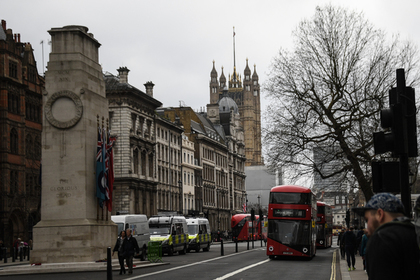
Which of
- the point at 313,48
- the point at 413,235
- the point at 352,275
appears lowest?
the point at 352,275

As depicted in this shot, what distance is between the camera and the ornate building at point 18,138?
53.5 meters

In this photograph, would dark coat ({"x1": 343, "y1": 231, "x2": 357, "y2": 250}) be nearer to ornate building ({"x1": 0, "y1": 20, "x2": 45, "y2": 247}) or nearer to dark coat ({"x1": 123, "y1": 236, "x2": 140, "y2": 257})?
dark coat ({"x1": 123, "y1": 236, "x2": 140, "y2": 257})

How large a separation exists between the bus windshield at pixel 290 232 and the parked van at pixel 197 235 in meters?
16.8

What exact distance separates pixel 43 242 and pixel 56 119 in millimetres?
4842

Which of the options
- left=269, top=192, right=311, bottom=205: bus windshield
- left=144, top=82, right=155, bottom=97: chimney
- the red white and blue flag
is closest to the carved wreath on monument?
the red white and blue flag

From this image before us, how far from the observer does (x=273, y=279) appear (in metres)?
22.2

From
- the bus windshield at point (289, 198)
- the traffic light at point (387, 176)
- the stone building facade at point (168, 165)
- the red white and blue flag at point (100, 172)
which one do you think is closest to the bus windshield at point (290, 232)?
the bus windshield at point (289, 198)

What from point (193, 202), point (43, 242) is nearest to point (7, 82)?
point (43, 242)

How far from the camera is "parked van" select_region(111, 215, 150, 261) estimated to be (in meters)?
35.8

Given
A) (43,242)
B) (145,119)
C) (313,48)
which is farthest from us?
(145,119)

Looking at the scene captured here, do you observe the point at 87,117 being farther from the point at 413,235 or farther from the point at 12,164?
the point at 12,164

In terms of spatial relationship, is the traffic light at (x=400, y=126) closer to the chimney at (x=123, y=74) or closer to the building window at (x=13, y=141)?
the building window at (x=13, y=141)

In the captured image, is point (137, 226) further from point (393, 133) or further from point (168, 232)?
point (393, 133)

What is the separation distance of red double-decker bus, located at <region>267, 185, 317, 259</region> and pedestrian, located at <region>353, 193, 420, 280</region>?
2799 cm
